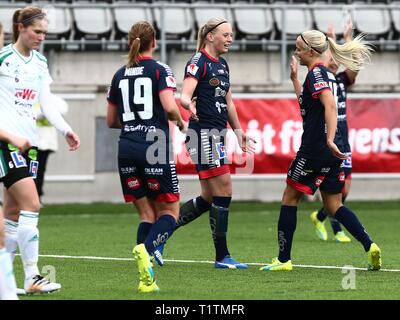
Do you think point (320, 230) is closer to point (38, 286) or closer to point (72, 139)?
point (72, 139)

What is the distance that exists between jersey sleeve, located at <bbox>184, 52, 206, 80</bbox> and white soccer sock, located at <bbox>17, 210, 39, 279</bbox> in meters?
2.42

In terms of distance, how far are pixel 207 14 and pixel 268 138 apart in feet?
12.5

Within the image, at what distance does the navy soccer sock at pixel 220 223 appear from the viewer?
1051 centimetres

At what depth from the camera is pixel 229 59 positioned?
20.7 m

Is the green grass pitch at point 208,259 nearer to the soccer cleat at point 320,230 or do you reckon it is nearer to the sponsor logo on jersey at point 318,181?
the soccer cleat at point 320,230

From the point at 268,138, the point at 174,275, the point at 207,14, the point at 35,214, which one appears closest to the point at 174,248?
the point at 174,275

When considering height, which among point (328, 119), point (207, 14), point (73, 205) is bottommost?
point (73, 205)

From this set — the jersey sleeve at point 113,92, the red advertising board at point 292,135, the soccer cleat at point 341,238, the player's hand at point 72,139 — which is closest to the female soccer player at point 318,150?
the jersey sleeve at point 113,92

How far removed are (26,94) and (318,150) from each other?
2853 mm

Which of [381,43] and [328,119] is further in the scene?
[381,43]

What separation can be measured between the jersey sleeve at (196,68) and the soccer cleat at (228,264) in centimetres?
Result: 165

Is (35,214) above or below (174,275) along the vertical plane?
above

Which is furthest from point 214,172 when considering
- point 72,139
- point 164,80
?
point 72,139
